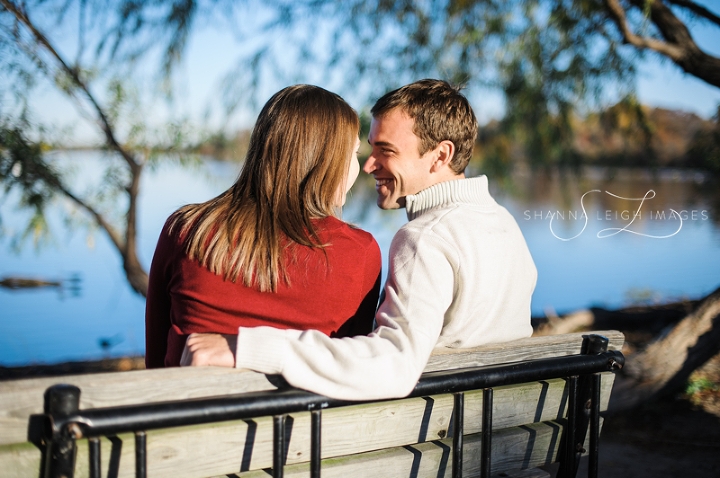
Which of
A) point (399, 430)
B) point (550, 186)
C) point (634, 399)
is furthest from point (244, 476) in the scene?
point (550, 186)

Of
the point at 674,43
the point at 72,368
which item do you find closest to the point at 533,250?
the point at 674,43

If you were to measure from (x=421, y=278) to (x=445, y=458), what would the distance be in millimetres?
422

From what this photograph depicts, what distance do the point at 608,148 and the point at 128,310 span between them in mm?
5479

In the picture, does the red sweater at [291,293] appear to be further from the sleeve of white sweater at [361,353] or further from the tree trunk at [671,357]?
the tree trunk at [671,357]

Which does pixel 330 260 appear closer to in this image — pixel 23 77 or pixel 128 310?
pixel 23 77

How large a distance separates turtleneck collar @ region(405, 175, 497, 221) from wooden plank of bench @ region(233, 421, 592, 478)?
61 cm

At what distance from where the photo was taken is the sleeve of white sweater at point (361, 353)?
1.34 meters

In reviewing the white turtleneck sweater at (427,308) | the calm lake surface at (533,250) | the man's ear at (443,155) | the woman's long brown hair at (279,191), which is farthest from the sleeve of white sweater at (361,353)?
the calm lake surface at (533,250)

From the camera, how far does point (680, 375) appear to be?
3.87 m

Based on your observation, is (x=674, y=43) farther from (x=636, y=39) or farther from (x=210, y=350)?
(x=210, y=350)

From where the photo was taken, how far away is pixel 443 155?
2061 millimetres

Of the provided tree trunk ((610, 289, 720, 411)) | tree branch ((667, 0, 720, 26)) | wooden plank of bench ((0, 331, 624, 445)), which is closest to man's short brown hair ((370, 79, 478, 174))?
wooden plank of bench ((0, 331, 624, 445))

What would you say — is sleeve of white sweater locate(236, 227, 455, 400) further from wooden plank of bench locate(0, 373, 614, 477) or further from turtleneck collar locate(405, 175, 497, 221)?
turtleneck collar locate(405, 175, 497, 221)

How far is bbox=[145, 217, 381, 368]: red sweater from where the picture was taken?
1.56m
